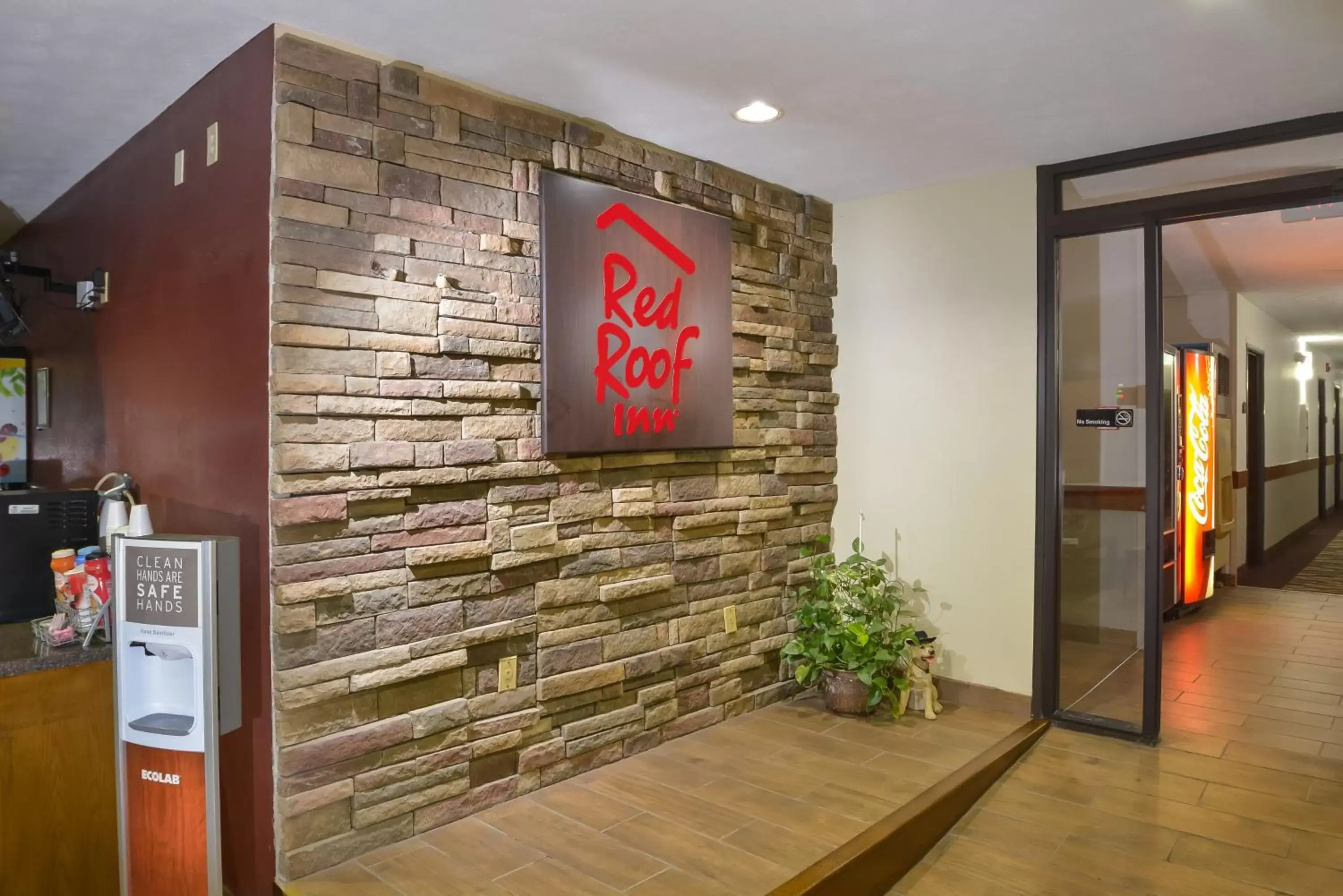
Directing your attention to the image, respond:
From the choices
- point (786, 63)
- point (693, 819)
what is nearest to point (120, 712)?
point (693, 819)

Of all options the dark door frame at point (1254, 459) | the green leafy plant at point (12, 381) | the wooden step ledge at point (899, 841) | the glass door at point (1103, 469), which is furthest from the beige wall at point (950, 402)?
the dark door frame at point (1254, 459)

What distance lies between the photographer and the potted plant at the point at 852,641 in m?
3.71

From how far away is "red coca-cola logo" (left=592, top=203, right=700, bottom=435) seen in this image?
3.18m

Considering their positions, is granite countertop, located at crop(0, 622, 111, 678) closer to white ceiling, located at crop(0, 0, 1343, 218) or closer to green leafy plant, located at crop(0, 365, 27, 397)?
white ceiling, located at crop(0, 0, 1343, 218)

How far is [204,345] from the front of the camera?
2734mm

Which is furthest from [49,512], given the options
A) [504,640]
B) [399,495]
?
[504,640]

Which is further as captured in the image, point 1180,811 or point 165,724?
point 1180,811

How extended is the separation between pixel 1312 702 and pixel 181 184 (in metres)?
5.31

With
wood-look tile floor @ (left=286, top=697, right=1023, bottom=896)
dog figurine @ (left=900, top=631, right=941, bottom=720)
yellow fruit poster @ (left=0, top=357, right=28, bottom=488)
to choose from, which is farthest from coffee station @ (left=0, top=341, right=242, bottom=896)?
dog figurine @ (left=900, top=631, right=941, bottom=720)

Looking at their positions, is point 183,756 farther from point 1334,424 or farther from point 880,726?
point 1334,424

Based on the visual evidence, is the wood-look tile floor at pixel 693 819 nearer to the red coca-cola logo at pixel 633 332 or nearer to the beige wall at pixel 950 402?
the beige wall at pixel 950 402

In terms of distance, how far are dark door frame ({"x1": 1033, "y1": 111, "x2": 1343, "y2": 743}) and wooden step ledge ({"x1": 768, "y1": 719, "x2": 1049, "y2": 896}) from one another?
66cm

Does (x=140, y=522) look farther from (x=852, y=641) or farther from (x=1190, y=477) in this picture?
(x=1190, y=477)

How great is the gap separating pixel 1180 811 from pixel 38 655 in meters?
3.62
